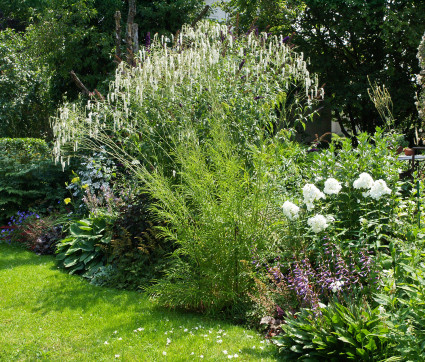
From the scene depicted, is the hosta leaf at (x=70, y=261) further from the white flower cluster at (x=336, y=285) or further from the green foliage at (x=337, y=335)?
the white flower cluster at (x=336, y=285)

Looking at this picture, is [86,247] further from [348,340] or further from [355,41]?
[355,41]

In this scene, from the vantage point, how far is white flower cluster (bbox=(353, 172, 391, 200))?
11.2 feet

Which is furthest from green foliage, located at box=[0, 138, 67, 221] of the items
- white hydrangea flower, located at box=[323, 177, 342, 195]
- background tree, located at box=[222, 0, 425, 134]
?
background tree, located at box=[222, 0, 425, 134]

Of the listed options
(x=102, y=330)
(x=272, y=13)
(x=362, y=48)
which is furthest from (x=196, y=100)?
(x=362, y=48)

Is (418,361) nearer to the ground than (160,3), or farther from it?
nearer to the ground

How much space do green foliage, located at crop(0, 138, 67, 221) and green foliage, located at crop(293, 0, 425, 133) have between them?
342 inches

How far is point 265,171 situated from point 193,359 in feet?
6.44

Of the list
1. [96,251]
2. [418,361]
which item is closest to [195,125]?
[96,251]

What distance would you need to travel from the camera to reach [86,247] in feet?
19.3

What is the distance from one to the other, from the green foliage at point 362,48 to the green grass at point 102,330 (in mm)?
10603

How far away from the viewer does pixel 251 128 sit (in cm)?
548

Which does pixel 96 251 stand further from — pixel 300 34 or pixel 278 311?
pixel 300 34

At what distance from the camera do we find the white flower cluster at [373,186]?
11.2 ft

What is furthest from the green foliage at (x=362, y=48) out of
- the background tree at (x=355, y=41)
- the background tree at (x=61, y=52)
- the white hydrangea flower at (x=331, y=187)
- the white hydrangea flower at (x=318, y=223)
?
the white hydrangea flower at (x=318, y=223)
